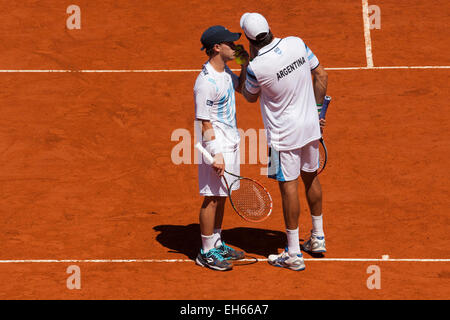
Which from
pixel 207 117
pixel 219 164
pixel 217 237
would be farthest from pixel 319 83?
pixel 217 237

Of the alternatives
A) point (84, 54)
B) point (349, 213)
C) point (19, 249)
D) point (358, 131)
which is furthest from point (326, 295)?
point (84, 54)

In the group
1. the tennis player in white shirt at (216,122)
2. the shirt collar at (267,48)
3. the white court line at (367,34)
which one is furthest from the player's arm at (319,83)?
the white court line at (367,34)

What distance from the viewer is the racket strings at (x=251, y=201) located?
1000 cm

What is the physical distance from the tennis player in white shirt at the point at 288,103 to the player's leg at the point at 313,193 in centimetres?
1

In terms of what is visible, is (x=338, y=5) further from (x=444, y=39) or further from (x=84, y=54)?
(x=84, y=54)

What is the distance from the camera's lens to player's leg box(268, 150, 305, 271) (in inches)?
393

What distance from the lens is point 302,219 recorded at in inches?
461

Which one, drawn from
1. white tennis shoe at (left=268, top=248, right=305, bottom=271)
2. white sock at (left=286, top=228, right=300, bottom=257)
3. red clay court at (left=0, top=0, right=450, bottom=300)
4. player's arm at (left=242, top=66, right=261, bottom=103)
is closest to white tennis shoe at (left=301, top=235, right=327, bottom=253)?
red clay court at (left=0, top=0, right=450, bottom=300)

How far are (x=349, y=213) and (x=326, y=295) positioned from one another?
230cm

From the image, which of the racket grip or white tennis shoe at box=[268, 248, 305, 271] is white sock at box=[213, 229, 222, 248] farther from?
the racket grip

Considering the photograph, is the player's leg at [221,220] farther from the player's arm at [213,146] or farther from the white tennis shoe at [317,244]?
the white tennis shoe at [317,244]

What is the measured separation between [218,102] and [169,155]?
12.3ft

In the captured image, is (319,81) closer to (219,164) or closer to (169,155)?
(219,164)

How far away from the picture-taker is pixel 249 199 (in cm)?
1007
